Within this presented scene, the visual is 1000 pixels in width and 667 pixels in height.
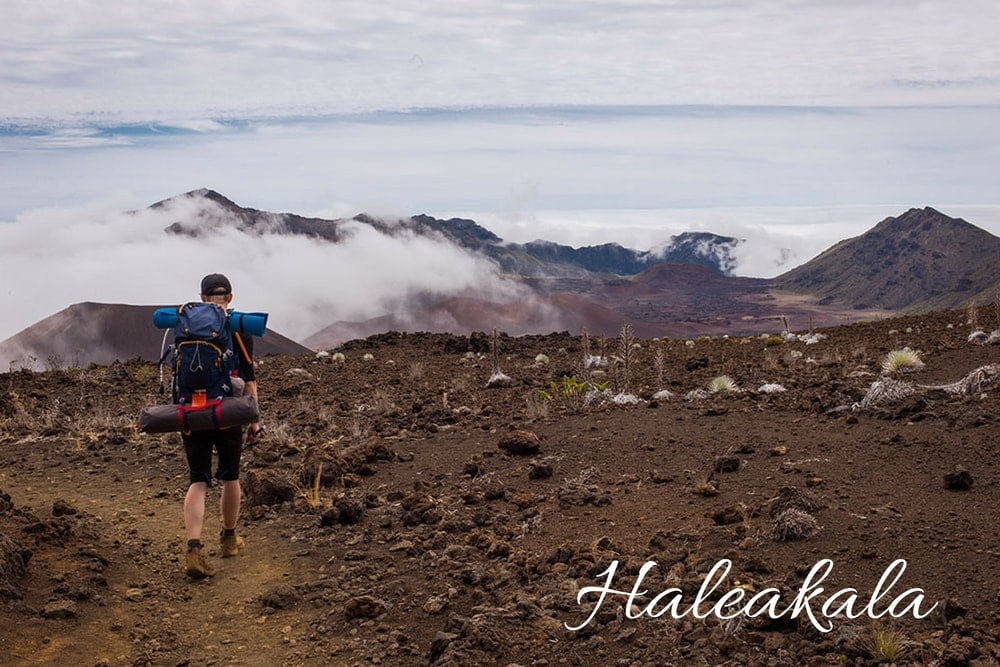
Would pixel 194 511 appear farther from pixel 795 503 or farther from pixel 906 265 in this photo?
pixel 906 265

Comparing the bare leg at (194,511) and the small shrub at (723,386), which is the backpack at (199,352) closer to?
the bare leg at (194,511)

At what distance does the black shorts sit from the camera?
6.11 metres

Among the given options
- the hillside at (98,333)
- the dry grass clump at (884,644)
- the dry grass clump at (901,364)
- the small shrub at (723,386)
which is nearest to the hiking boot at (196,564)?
the dry grass clump at (884,644)

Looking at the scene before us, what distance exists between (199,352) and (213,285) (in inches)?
19.2

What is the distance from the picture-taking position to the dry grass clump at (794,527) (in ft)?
17.2

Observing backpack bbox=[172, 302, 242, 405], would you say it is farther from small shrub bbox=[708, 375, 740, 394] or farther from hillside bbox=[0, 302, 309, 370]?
hillside bbox=[0, 302, 309, 370]

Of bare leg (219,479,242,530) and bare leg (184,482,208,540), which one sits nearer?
bare leg (184,482,208,540)

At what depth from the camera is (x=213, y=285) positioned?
6094 millimetres

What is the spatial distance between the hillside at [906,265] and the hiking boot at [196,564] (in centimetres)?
6553

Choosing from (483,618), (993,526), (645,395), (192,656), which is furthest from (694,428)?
(192,656)

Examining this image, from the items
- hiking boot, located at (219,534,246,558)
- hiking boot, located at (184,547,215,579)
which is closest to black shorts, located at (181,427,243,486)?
hiking boot, located at (184,547,215,579)

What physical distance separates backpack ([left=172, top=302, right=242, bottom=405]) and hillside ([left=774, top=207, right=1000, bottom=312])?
215 ft

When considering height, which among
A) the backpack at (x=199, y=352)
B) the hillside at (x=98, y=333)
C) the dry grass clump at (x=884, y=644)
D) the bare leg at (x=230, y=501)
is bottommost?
the hillside at (x=98, y=333)

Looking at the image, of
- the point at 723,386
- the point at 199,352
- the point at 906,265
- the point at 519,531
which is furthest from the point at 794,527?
the point at 906,265
